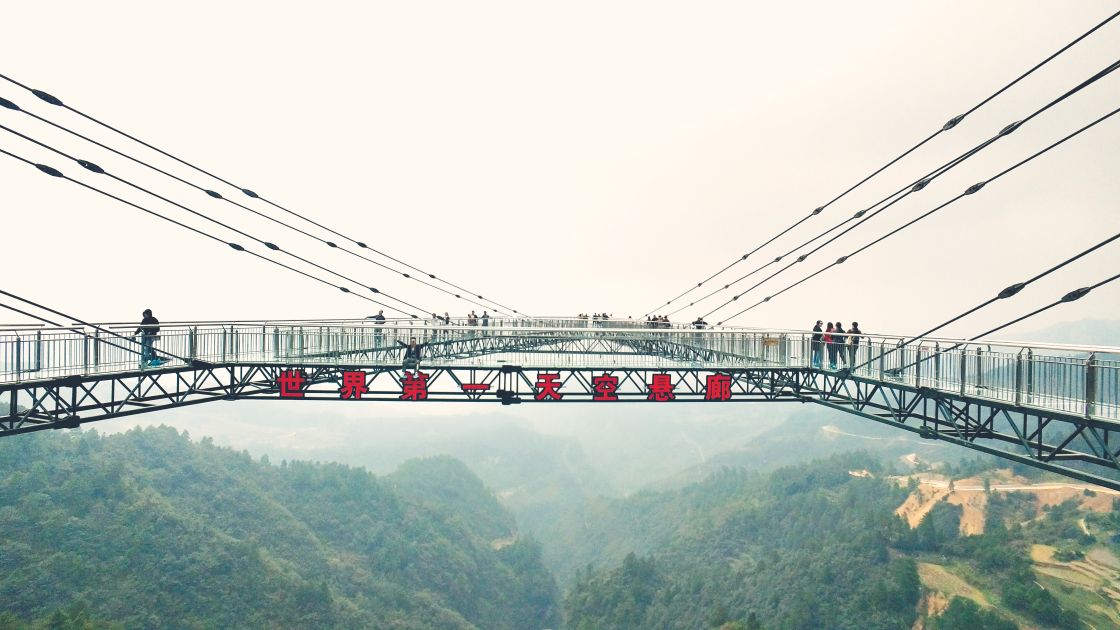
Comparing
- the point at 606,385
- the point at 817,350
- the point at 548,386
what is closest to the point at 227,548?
the point at 548,386

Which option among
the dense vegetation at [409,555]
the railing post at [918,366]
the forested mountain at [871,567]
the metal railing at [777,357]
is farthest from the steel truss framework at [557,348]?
the forested mountain at [871,567]

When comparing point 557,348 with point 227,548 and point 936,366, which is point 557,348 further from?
point 227,548

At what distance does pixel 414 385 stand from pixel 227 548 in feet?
176

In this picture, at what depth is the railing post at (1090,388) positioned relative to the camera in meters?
9.52

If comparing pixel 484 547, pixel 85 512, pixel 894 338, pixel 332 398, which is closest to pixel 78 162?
pixel 332 398

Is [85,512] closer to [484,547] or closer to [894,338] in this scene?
[894,338]

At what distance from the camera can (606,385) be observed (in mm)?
17781

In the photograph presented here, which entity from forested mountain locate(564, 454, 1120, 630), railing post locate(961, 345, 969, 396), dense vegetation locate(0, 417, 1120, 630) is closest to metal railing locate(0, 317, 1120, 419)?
railing post locate(961, 345, 969, 396)

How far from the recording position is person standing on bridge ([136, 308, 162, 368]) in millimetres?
14972

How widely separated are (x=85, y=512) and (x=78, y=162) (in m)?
57.9

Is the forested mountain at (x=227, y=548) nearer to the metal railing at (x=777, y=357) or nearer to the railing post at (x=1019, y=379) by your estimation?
the metal railing at (x=777, y=357)

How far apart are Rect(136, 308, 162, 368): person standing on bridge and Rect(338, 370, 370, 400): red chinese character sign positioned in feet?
15.5

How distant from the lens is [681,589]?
87750 millimetres

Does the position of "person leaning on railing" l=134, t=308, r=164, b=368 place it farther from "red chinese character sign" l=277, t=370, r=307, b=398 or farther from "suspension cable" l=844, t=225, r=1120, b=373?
"suspension cable" l=844, t=225, r=1120, b=373
